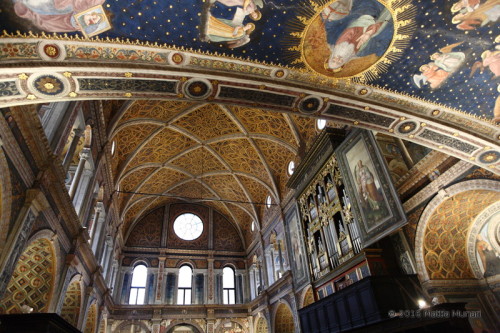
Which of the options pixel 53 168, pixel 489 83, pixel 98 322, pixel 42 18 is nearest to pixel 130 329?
pixel 98 322

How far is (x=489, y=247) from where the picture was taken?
33.7 ft

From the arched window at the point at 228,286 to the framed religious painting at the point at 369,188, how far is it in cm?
1596

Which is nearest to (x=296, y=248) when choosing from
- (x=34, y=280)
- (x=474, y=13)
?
(x=34, y=280)

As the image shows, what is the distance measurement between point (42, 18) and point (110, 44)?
43.0 inches

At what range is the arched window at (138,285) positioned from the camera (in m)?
22.3

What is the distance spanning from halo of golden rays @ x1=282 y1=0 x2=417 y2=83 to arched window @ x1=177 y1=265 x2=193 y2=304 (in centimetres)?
2071

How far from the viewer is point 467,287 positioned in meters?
10.1

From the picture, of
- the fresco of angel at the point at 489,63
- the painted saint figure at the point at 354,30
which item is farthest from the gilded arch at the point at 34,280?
the fresco of angel at the point at 489,63

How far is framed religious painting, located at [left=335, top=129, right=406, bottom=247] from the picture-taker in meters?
9.77

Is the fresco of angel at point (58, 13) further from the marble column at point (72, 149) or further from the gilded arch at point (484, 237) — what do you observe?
the gilded arch at point (484, 237)

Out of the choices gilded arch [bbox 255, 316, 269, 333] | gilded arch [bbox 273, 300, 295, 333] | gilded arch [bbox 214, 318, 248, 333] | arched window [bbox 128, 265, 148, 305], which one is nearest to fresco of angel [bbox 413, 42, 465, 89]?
gilded arch [bbox 273, 300, 295, 333]

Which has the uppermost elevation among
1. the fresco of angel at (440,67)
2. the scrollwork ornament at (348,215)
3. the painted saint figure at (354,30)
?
the painted saint figure at (354,30)

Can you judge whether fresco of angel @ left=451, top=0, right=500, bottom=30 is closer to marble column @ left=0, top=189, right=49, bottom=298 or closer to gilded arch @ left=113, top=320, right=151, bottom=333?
marble column @ left=0, top=189, right=49, bottom=298

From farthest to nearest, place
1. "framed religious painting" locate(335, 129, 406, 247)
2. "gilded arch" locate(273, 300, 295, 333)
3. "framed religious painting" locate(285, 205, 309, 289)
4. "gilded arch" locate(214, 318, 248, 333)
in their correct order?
"gilded arch" locate(214, 318, 248, 333) → "gilded arch" locate(273, 300, 295, 333) → "framed religious painting" locate(285, 205, 309, 289) → "framed religious painting" locate(335, 129, 406, 247)
